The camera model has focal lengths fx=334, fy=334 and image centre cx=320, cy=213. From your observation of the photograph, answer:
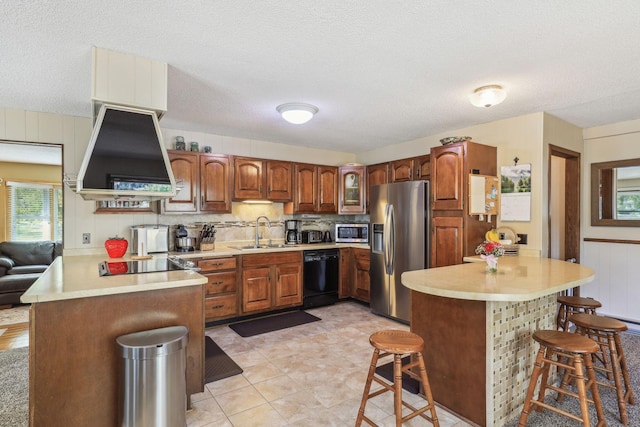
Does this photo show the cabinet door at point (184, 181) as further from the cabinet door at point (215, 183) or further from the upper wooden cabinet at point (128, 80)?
the upper wooden cabinet at point (128, 80)

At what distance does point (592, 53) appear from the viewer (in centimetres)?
225

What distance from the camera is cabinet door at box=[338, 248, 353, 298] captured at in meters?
5.06

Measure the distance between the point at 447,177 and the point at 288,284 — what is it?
244 centimetres

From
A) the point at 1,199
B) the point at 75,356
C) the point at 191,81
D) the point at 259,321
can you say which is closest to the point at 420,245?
the point at 259,321

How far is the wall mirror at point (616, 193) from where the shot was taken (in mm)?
3945

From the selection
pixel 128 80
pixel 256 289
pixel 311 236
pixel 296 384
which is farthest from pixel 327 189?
pixel 128 80

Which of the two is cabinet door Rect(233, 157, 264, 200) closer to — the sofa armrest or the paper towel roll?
the paper towel roll

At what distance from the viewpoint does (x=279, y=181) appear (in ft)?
15.9

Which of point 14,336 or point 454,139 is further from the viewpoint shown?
point 14,336

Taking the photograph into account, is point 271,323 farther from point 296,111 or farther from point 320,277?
point 296,111

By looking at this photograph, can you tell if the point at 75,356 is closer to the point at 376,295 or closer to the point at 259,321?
the point at 259,321

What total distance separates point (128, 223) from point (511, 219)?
14.4 ft

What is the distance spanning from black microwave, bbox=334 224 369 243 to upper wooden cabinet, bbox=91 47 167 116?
3368 millimetres

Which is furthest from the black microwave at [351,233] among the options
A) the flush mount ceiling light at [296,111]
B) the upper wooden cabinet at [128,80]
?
the upper wooden cabinet at [128,80]
